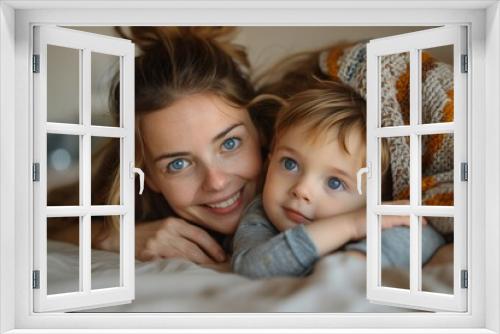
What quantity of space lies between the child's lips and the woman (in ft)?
1.22

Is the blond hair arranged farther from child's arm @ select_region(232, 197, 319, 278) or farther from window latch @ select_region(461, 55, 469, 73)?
window latch @ select_region(461, 55, 469, 73)

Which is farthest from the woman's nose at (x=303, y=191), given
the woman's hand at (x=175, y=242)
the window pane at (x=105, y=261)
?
the window pane at (x=105, y=261)

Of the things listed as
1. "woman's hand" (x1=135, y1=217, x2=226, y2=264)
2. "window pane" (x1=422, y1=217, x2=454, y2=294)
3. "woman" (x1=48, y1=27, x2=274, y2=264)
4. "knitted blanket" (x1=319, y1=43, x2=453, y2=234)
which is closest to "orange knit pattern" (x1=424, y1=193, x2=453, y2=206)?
"knitted blanket" (x1=319, y1=43, x2=453, y2=234)

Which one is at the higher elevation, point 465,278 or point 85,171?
point 85,171

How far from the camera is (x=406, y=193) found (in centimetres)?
391

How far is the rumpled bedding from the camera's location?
3.78 m

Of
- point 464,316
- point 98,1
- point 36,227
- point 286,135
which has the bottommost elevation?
point 464,316

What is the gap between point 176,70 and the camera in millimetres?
4281

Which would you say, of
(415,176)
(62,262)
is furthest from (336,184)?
(62,262)

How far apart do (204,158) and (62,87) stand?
3.33 feet

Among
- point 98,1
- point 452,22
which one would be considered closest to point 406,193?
point 452,22

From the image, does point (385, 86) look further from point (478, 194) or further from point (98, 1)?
point (98, 1)

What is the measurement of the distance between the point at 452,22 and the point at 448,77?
74 centimetres

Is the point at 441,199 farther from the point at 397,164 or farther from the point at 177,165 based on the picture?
the point at 177,165
